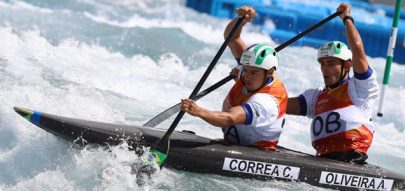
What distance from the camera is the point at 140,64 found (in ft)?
37.1

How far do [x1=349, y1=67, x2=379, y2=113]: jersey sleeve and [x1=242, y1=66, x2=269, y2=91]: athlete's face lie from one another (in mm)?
704

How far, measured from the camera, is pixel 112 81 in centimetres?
Result: 945

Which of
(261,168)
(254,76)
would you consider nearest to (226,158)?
(261,168)

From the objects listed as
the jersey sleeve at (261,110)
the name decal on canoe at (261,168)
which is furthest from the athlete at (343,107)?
the jersey sleeve at (261,110)

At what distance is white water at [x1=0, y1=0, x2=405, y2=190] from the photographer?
5078 mm

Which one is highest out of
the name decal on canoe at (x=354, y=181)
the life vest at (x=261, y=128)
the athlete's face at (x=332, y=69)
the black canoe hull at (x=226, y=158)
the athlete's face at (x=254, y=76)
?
the athlete's face at (x=332, y=69)

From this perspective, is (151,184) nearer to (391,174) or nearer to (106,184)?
(106,184)

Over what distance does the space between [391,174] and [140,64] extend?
5988 mm

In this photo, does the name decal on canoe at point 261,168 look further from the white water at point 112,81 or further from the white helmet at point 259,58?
the white helmet at point 259,58

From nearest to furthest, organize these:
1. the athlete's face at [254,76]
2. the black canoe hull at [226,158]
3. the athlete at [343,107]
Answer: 1. the black canoe hull at [226,158]
2. the athlete's face at [254,76]
3. the athlete at [343,107]

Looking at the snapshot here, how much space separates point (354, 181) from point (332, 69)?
0.82 m

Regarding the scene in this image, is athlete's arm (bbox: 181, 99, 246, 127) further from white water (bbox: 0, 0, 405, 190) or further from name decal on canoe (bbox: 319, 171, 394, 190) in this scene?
name decal on canoe (bbox: 319, 171, 394, 190)

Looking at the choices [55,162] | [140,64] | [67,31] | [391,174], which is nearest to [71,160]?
[55,162]

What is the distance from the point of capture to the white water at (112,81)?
5.08 m
